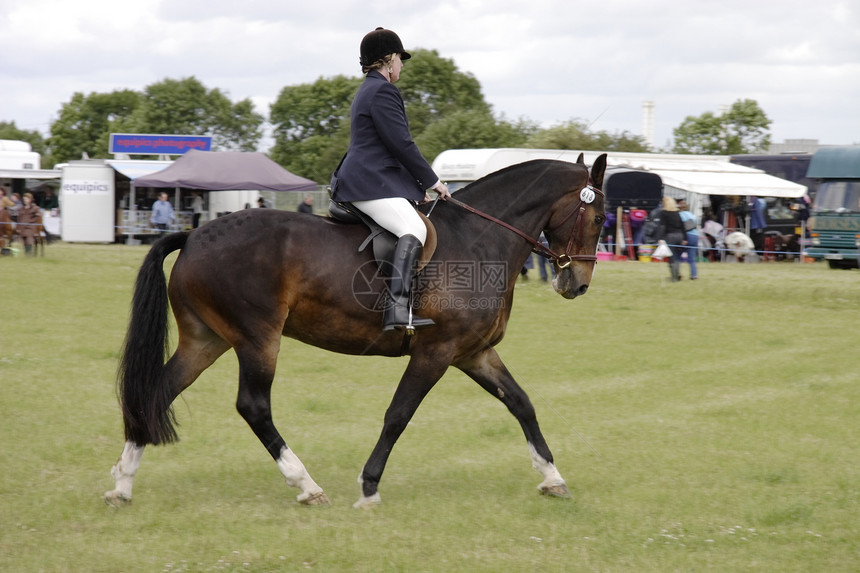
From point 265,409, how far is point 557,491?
7.04 ft

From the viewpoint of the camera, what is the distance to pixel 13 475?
691 centimetres

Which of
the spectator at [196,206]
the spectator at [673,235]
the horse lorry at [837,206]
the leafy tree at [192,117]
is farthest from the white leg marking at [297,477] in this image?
the leafy tree at [192,117]

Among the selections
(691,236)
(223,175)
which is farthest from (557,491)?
(223,175)

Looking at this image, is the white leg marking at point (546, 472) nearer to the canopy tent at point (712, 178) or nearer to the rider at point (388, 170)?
the rider at point (388, 170)

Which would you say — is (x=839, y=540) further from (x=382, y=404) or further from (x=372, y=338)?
(x=382, y=404)

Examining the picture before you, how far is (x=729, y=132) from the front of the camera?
57.2 metres

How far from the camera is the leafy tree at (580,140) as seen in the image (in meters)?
43.9

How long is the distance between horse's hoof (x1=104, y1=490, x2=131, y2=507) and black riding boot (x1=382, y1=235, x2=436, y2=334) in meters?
2.08

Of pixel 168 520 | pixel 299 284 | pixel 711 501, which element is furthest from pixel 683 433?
pixel 168 520

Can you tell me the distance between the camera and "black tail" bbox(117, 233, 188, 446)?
6359 mm

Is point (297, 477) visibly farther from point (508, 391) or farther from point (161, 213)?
point (161, 213)

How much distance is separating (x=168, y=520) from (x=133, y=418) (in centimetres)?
79

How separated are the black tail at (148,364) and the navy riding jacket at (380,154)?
1.29 meters

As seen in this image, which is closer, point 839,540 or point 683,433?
point 839,540
